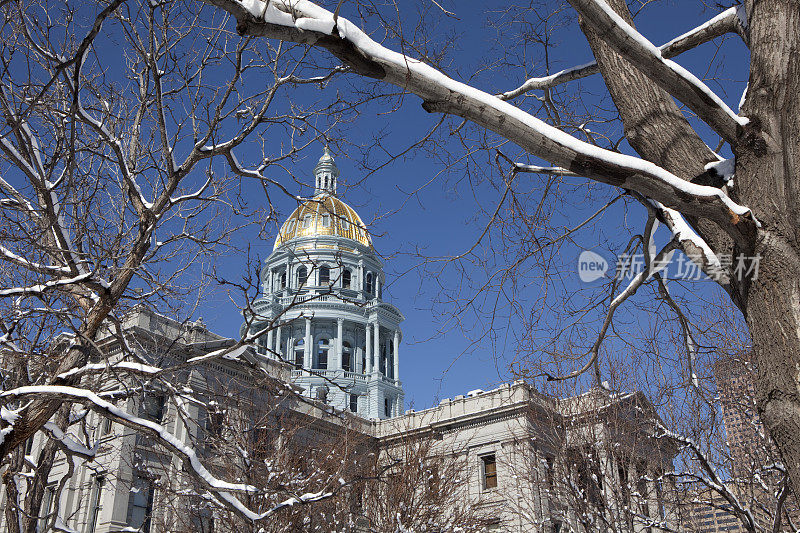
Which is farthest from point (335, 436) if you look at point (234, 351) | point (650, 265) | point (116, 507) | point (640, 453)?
point (650, 265)

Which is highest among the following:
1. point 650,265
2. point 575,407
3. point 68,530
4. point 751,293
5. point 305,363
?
point 305,363

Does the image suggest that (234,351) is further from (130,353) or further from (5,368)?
(5,368)

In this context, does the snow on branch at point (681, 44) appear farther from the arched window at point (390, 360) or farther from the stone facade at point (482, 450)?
the arched window at point (390, 360)

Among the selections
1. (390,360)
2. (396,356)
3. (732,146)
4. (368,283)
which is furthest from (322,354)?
(732,146)

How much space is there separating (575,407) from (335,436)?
→ 30.9 ft

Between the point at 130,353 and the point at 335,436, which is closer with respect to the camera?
the point at 130,353

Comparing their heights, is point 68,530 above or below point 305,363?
below

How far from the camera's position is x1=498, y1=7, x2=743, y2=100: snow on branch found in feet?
15.5

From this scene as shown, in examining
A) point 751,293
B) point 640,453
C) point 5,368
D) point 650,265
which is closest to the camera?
point 751,293

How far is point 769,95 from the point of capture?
3.77 meters

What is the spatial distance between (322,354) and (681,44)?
63817 mm

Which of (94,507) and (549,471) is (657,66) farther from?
(94,507)

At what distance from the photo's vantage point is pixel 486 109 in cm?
368

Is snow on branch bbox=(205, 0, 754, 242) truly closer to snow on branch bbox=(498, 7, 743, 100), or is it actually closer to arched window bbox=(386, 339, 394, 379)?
snow on branch bbox=(498, 7, 743, 100)
